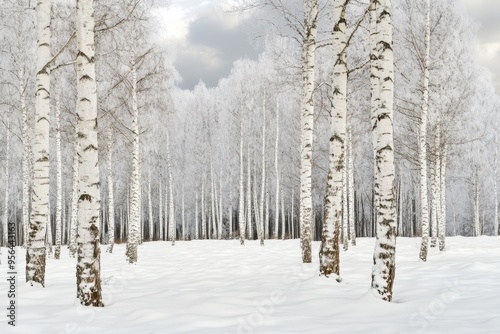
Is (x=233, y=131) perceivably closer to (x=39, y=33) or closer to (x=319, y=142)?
(x=319, y=142)

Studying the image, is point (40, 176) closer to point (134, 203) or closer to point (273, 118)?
point (134, 203)

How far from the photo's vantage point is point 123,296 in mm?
5461

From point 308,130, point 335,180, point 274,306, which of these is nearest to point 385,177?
point 335,180

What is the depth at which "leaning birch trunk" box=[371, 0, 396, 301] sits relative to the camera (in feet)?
14.8

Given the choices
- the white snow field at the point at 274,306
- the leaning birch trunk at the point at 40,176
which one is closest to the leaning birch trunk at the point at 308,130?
the white snow field at the point at 274,306

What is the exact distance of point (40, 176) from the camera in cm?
599

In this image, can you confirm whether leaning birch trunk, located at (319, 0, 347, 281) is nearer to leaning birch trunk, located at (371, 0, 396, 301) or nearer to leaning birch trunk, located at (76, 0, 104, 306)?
leaning birch trunk, located at (371, 0, 396, 301)

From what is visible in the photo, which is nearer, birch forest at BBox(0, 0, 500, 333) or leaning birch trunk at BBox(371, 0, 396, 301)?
leaning birch trunk at BBox(371, 0, 396, 301)

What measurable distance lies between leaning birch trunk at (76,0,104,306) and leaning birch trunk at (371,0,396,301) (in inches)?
135

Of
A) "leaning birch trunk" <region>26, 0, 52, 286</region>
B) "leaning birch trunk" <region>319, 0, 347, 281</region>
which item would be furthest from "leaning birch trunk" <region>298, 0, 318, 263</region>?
"leaning birch trunk" <region>26, 0, 52, 286</region>

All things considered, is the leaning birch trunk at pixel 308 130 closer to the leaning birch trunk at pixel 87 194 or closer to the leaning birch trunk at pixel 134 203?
the leaning birch trunk at pixel 134 203

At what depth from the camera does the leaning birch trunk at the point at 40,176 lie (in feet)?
19.5

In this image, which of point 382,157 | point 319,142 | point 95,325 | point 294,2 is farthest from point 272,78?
point 95,325

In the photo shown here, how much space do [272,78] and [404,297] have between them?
18.7 meters
